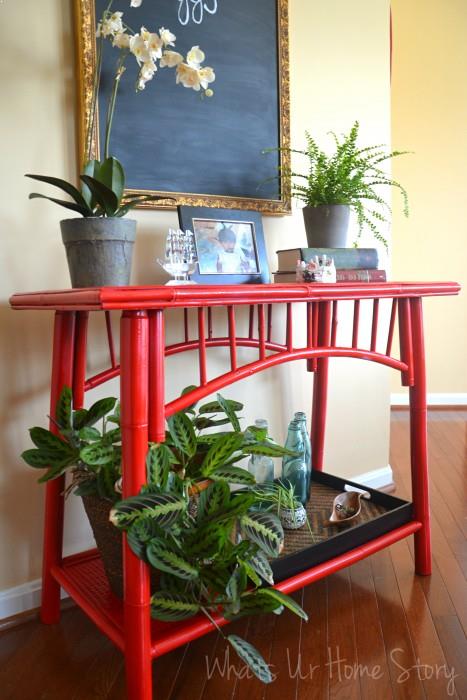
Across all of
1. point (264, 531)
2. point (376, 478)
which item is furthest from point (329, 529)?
point (376, 478)

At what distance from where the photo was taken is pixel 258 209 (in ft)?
5.85

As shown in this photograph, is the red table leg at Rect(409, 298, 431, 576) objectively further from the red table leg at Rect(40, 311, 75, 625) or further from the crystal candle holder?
the red table leg at Rect(40, 311, 75, 625)

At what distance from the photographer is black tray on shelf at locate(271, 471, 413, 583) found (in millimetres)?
1354

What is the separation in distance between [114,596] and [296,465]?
2.03ft

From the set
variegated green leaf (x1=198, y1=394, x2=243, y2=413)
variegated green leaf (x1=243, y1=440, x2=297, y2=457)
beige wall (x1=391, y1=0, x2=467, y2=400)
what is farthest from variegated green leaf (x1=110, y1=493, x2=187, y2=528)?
beige wall (x1=391, y1=0, x2=467, y2=400)

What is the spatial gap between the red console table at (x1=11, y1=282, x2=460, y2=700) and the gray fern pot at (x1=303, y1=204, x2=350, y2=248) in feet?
0.58

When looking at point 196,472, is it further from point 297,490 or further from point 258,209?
point 258,209

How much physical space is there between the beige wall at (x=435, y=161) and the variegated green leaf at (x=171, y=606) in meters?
2.93

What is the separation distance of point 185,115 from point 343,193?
0.49m

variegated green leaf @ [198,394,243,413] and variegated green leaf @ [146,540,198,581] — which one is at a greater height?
variegated green leaf @ [198,394,243,413]

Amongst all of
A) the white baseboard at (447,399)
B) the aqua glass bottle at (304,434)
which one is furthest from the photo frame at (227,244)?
the white baseboard at (447,399)

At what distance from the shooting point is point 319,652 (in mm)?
1331

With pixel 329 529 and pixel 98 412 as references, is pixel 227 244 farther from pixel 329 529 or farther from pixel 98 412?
pixel 329 529

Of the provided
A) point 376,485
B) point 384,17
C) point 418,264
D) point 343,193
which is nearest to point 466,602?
point 376,485
